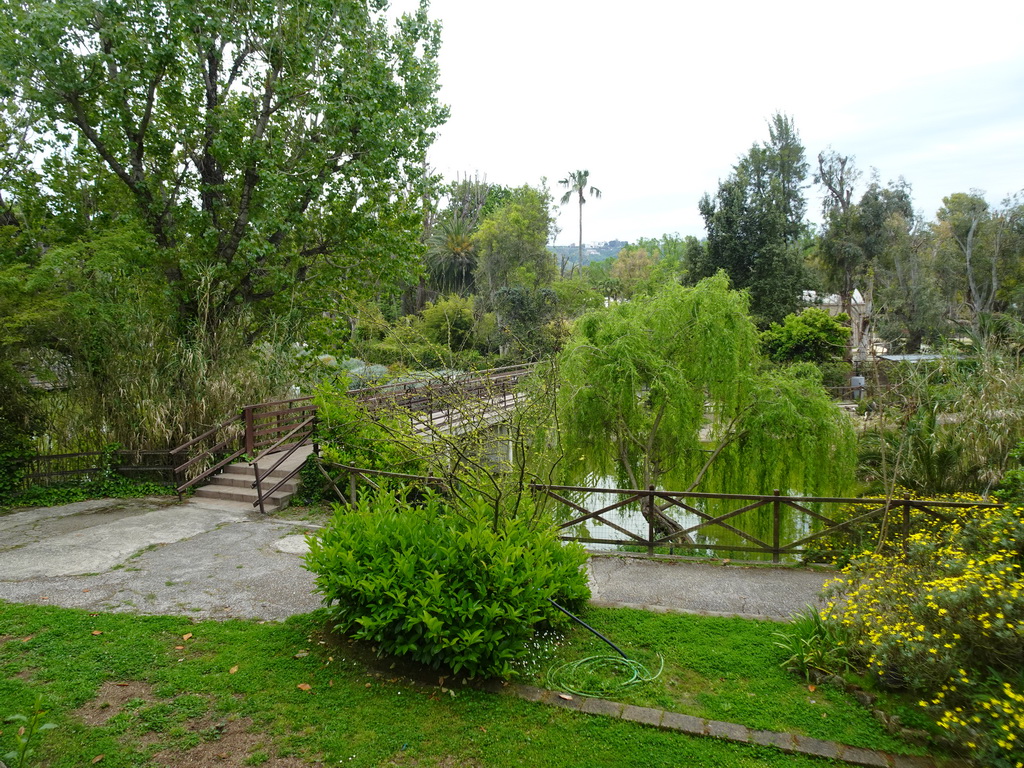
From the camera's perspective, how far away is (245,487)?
11586 millimetres

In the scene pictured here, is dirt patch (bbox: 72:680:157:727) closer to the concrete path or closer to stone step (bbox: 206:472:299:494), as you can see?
the concrete path

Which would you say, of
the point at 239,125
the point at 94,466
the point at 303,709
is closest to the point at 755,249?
the point at 239,125

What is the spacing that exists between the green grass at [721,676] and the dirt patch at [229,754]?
189 centimetres

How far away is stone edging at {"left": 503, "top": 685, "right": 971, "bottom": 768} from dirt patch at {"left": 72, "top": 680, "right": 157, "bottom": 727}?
8.58ft

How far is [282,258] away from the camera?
48.8ft

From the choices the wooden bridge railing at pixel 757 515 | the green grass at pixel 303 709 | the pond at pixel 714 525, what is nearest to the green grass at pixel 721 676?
the green grass at pixel 303 709

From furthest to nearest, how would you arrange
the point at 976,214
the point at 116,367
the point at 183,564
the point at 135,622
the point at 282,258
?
the point at 976,214 < the point at 282,258 < the point at 116,367 < the point at 183,564 < the point at 135,622

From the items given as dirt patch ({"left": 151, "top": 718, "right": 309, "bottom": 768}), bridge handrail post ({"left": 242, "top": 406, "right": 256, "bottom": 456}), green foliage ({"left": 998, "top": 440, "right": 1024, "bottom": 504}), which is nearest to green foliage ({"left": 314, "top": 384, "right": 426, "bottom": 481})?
bridge handrail post ({"left": 242, "top": 406, "right": 256, "bottom": 456})

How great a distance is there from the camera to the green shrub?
15.3ft

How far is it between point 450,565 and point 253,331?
40.2 feet

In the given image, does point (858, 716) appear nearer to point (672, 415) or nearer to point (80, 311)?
point (672, 415)

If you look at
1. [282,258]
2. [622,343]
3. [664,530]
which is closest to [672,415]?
[622,343]

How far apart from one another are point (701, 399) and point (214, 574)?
329 inches

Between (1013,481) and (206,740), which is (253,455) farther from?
(1013,481)
